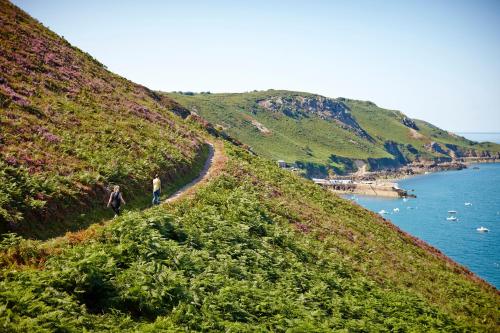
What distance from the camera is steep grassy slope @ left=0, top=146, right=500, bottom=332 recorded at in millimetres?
10961

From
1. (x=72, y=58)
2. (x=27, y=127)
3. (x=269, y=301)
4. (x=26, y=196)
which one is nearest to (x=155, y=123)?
(x=72, y=58)

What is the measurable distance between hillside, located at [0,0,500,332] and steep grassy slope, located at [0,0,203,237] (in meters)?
0.16

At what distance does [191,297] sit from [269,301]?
3756mm

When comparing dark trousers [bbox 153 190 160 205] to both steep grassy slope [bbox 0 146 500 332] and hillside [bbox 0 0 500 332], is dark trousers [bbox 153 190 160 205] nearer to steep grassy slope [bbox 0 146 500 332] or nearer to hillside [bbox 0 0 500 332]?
hillside [bbox 0 0 500 332]

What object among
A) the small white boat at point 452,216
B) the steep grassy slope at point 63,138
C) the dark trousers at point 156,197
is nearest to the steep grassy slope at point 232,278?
the dark trousers at point 156,197

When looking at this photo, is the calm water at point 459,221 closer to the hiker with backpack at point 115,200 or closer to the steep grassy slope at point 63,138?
the steep grassy slope at point 63,138

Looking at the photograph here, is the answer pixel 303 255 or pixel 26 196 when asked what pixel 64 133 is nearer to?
pixel 26 196

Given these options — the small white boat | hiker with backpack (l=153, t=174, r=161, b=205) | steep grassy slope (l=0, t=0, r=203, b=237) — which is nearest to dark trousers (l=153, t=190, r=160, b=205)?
hiker with backpack (l=153, t=174, r=161, b=205)

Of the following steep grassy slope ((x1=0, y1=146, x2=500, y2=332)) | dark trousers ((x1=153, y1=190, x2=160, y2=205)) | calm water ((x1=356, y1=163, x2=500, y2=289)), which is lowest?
calm water ((x1=356, y1=163, x2=500, y2=289))

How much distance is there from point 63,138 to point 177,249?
18.1m

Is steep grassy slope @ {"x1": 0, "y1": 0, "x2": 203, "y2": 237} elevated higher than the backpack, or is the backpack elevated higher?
steep grassy slope @ {"x1": 0, "y1": 0, "x2": 203, "y2": 237}

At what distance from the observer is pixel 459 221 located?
401ft

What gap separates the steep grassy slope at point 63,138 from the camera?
19.9 meters

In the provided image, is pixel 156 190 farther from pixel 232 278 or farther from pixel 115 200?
pixel 232 278
